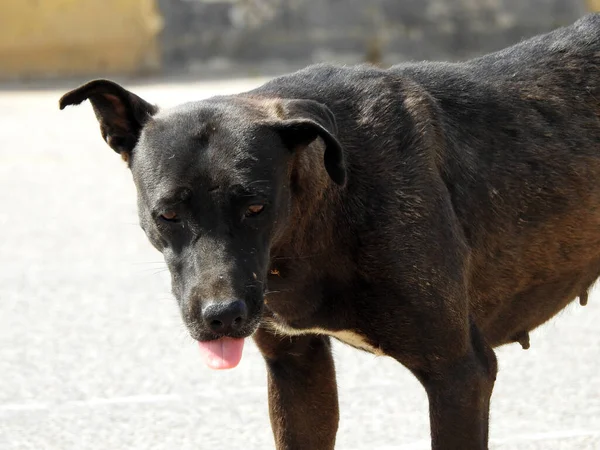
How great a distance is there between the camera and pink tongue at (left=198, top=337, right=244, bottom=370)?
3.87m

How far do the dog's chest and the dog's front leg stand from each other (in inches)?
9.0

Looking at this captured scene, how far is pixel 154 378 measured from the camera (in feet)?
21.3

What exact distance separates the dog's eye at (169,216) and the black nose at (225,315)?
0.32 metres

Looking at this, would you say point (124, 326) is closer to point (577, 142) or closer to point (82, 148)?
point (577, 142)

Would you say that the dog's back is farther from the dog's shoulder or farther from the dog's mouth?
the dog's mouth

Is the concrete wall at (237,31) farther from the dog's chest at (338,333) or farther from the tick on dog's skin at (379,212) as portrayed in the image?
the dog's chest at (338,333)

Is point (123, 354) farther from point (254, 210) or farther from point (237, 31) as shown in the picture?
point (237, 31)

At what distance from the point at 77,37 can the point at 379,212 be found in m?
17.4

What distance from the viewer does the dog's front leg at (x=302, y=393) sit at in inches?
182

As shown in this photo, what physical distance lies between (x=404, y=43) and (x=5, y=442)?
51.6ft

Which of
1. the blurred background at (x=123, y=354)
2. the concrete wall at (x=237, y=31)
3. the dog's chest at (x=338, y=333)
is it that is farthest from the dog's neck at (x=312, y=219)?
the concrete wall at (x=237, y=31)

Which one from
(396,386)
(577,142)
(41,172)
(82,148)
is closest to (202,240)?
(577,142)

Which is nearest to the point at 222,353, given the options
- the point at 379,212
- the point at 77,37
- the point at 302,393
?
the point at 379,212

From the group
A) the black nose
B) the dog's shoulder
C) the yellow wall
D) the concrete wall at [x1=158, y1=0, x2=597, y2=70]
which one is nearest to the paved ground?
the black nose
